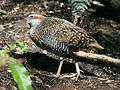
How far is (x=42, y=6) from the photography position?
7.79m

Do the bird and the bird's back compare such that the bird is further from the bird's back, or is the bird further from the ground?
the ground

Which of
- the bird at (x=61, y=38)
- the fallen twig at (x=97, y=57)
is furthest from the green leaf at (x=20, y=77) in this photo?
the fallen twig at (x=97, y=57)

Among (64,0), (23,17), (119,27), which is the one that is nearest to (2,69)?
(23,17)

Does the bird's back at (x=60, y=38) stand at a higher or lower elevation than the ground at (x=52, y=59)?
higher

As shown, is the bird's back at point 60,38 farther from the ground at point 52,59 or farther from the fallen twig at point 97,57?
the ground at point 52,59

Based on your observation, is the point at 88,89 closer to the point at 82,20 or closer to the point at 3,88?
the point at 3,88

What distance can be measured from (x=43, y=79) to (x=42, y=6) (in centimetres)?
287

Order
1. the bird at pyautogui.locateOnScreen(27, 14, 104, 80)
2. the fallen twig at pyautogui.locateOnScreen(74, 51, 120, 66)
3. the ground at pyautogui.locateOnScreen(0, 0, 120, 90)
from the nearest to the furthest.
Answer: the ground at pyautogui.locateOnScreen(0, 0, 120, 90)
the bird at pyautogui.locateOnScreen(27, 14, 104, 80)
the fallen twig at pyautogui.locateOnScreen(74, 51, 120, 66)

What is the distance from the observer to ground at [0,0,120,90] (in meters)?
5.18

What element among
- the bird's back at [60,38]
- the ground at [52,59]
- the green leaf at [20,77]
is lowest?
the ground at [52,59]

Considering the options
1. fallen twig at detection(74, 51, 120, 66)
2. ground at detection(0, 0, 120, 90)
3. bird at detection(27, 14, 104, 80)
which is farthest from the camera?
fallen twig at detection(74, 51, 120, 66)

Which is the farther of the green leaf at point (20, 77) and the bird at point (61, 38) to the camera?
the bird at point (61, 38)

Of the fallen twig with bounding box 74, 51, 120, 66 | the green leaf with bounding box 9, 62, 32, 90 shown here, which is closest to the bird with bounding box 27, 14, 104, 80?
the fallen twig with bounding box 74, 51, 120, 66

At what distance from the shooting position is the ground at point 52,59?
17.0 feet
